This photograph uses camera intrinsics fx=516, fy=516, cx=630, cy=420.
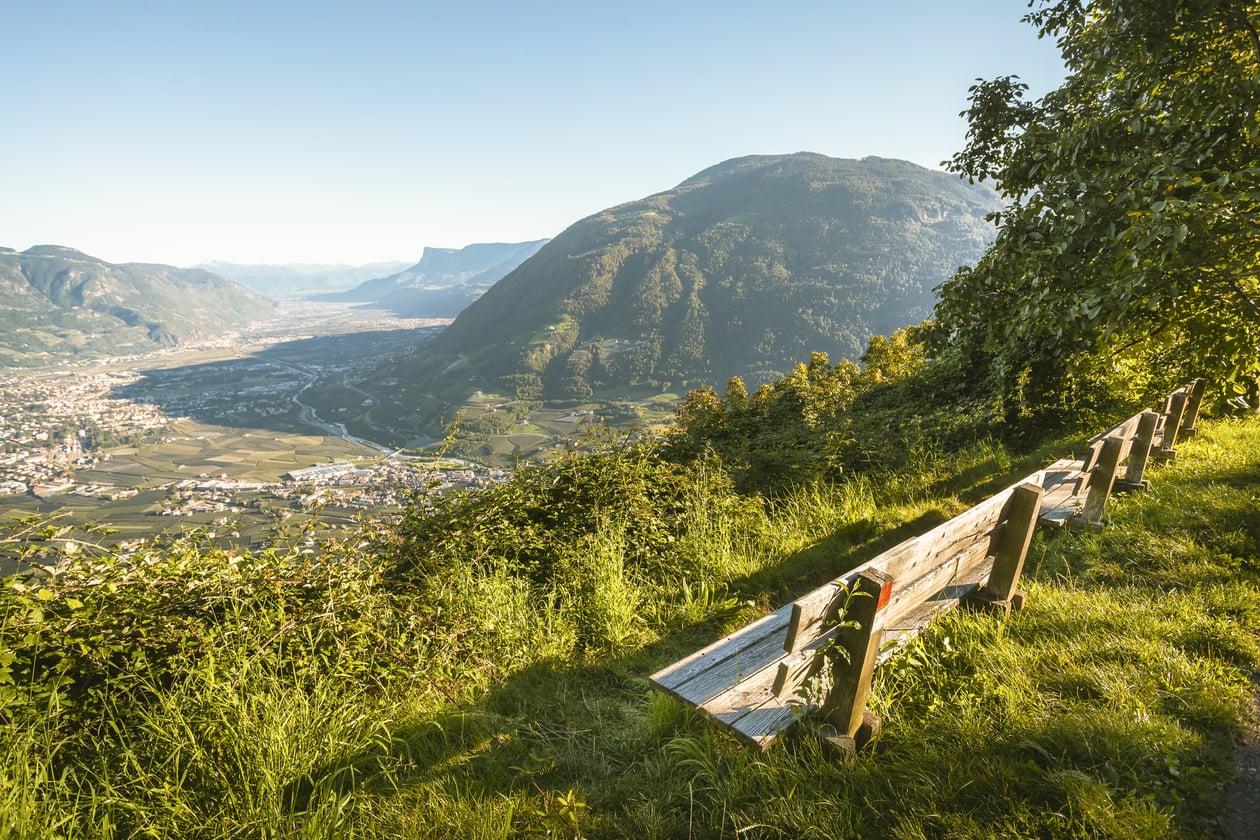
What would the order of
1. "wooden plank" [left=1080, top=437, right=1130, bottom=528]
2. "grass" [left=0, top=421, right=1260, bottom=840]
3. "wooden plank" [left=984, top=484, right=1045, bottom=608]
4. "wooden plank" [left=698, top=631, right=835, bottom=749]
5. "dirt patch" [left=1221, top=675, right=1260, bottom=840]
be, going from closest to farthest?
1. "dirt patch" [left=1221, top=675, right=1260, bottom=840]
2. "grass" [left=0, top=421, right=1260, bottom=840]
3. "wooden plank" [left=698, top=631, right=835, bottom=749]
4. "wooden plank" [left=984, top=484, right=1045, bottom=608]
5. "wooden plank" [left=1080, top=437, right=1130, bottom=528]

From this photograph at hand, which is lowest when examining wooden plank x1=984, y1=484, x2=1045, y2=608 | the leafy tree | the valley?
the valley

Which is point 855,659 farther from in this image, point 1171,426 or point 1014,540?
point 1171,426

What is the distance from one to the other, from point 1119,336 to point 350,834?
9.19 metres

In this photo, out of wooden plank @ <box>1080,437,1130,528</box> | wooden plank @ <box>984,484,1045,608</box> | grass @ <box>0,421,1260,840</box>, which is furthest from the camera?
wooden plank @ <box>1080,437,1130,528</box>

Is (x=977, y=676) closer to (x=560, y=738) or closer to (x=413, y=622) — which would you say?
(x=560, y=738)

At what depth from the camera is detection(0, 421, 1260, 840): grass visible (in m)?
2.24

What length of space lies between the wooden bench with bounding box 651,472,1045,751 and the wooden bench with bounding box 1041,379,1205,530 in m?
1.70

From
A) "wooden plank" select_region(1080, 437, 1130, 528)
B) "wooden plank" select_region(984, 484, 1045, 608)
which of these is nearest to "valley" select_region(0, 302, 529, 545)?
"wooden plank" select_region(1080, 437, 1130, 528)

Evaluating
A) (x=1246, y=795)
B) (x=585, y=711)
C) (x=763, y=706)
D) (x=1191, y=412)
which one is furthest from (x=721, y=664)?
(x=1191, y=412)

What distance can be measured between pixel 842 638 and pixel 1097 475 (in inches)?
168

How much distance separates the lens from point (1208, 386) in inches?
296

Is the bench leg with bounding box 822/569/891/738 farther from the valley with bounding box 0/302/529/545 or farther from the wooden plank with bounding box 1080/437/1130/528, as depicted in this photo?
the valley with bounding box 0/302/529/545

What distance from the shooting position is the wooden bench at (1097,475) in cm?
481

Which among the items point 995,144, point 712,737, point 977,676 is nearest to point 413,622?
point 712,737
